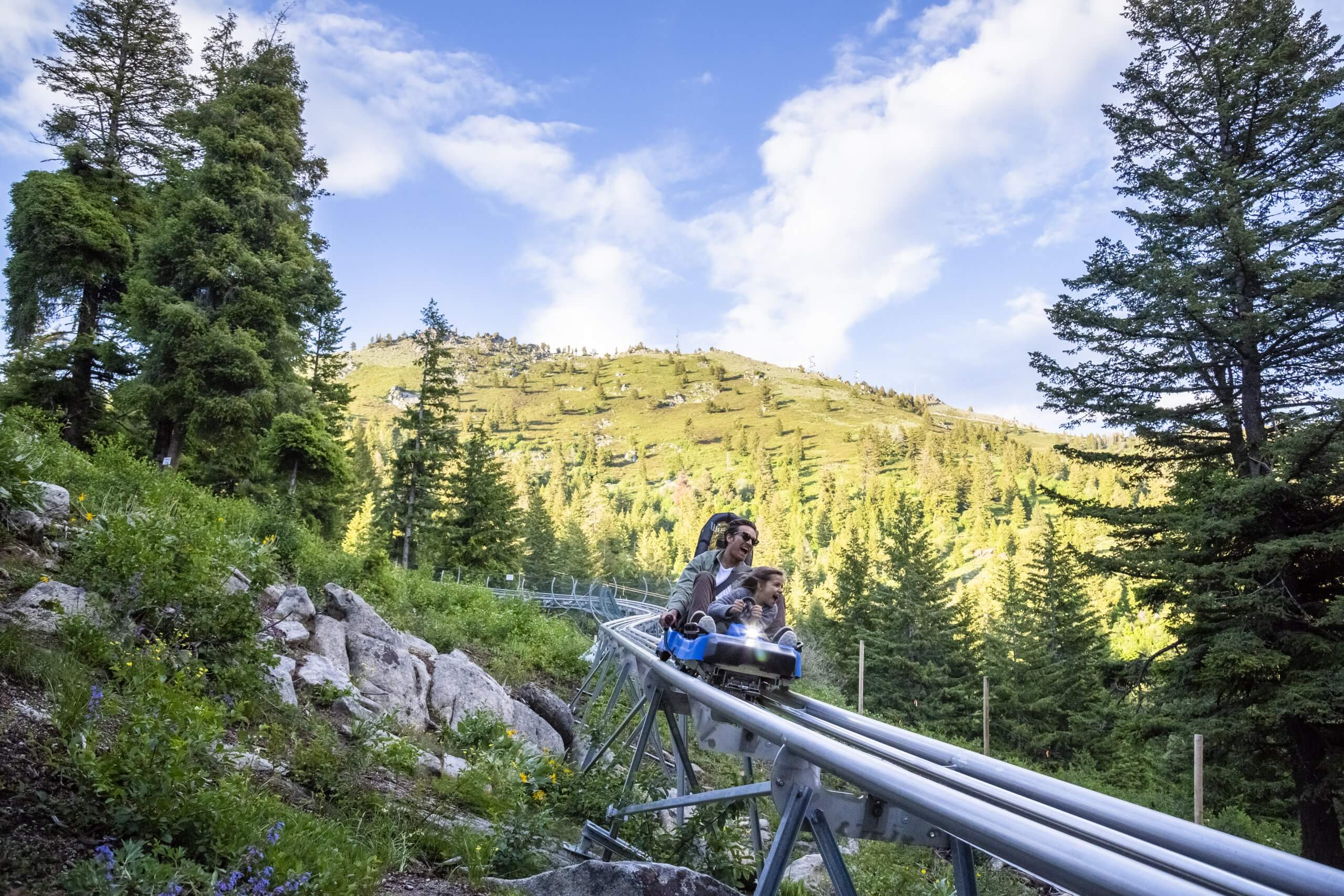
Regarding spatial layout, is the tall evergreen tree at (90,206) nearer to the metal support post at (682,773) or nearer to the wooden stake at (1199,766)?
the metal support post at (682,773)

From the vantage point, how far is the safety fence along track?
1.57 metres

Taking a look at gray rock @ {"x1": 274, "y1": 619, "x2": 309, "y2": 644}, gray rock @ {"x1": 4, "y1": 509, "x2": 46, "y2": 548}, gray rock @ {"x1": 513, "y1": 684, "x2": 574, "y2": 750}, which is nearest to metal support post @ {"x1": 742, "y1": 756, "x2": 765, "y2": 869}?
gray rock @ {"x1": 274, "y1": 619, "x2": 309, "y2": 644}

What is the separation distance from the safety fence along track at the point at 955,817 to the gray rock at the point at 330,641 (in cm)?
423

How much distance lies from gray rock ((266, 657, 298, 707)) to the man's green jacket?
312 centimetres

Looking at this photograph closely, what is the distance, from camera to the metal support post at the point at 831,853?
2.35m

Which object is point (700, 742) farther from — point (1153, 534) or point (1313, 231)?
point (1313, 231)

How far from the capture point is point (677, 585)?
20.4 feet

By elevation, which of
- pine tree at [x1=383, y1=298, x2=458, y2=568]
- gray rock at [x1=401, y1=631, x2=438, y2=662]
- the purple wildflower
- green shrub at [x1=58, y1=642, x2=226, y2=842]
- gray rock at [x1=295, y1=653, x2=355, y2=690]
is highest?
pine tree at [x1=383, y1=298, x2=458, y2=568]

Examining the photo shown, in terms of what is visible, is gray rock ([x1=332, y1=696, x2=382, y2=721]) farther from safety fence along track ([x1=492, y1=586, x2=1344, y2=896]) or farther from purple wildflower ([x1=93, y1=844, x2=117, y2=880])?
purple wildflower ([x1=93, y1=844, x2=117, y2=880])

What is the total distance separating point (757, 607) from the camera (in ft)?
19.4

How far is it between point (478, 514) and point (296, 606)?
3321cm

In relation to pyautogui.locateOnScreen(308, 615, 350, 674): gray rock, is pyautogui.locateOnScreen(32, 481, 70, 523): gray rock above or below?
above

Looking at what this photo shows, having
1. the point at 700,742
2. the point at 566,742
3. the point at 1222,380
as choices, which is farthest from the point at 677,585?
the point at 1222,380

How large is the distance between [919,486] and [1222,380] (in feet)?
519
